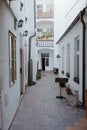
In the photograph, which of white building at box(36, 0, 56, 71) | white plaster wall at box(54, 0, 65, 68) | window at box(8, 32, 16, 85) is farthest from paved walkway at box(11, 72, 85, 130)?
white building at box(36, 0, 56, 71)

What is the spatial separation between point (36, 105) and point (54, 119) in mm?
1998

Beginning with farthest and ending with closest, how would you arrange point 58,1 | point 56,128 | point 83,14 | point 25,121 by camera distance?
1. point 58,1
2. point 83,14
3. point 25,121
4. point 56,128

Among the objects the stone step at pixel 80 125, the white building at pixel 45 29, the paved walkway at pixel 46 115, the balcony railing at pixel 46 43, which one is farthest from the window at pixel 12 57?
the white building at pixel 45 29

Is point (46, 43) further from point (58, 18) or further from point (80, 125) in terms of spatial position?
A: point (80, 125)

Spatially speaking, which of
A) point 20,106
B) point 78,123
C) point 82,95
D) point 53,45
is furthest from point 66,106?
point 53,45

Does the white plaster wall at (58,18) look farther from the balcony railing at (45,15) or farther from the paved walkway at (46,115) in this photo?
the paved walkway at (46,115)

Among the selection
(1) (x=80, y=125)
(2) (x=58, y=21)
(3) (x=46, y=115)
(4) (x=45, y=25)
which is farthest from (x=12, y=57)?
(4) (x=45, y=25)

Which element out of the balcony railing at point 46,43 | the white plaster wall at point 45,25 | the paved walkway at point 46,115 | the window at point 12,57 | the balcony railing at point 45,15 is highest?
the balcony railing at point 45,15

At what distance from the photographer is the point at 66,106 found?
8.04 metres

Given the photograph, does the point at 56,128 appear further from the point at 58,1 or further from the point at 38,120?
the point at 58,1

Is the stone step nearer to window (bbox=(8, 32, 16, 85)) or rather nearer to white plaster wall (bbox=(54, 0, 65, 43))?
window (bbox=(8, 32, 16, 85))

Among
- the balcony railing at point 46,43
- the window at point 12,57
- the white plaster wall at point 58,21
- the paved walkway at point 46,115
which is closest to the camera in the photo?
the paved walkway at point 46,115

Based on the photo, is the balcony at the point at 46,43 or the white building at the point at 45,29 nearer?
the balcony at the point at 46,43

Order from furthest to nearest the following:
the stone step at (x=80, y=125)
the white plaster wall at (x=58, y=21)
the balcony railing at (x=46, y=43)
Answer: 1. the balcony railing at (x=46, y=43)
2. the white plaster wall at (x=58, y=21)
3. the stone step at (x=80, y=125)
